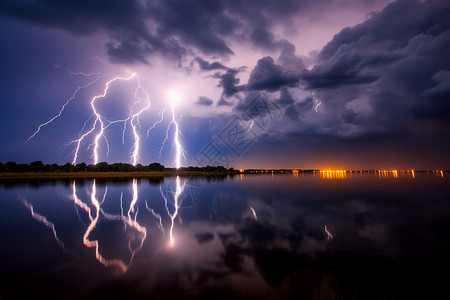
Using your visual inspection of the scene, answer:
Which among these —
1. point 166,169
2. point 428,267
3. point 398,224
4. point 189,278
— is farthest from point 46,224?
point 166,169

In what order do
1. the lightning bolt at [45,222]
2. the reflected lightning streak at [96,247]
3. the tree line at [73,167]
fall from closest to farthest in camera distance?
the reflected lightning streak at [96,247] → the lightning bolt at [45,222] → the tree line at [73,167]

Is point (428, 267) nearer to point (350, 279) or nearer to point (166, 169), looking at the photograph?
point (350, 279)

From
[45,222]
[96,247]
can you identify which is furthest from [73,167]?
[96,247]

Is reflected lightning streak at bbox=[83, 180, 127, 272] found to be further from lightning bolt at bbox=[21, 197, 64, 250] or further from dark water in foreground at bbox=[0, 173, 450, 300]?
lightning bolt at bbox=[21, 197, 64, 250]

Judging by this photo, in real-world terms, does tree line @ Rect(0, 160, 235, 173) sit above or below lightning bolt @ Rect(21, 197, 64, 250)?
above

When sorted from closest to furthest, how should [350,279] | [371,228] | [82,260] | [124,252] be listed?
[350,279]
[82,260]
[124,252]
[371,228]

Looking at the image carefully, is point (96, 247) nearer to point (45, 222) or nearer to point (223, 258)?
point (223, 258)

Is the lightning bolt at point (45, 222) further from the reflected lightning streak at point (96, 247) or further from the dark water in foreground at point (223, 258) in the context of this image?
the reflected lightning streak at point (96, 247)

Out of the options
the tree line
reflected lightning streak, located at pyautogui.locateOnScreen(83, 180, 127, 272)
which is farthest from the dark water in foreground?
the tree line

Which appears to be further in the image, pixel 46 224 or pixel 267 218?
pixel 267 218

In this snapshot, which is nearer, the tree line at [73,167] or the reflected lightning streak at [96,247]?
the reflected lightning streak at [96,247]

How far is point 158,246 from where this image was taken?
9.89 m

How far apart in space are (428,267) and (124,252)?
11578 mm

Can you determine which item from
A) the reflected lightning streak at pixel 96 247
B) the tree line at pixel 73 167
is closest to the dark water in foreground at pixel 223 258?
the reflected lightning streak at pixel 96 247
